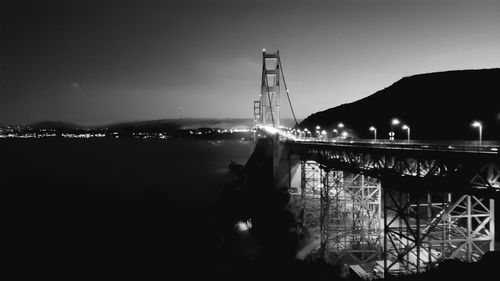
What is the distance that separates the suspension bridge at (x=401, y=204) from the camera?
1502 cm

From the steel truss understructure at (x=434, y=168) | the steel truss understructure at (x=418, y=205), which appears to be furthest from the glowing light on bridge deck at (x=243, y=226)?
the steel truss understructure at (x=434, y=168)

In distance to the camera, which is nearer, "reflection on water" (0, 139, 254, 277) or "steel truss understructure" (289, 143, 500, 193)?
"steel truss understructure" (289, 143, 500, 193)

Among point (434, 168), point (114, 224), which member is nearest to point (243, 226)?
point (114, 224)

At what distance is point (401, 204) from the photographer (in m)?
17.2

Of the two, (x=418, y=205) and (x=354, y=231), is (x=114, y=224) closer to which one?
(x=354, y=231)

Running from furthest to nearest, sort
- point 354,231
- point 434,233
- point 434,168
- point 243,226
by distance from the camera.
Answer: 1. point 243,226
2. point 354,231
3. point 434,233
4. point 434,168

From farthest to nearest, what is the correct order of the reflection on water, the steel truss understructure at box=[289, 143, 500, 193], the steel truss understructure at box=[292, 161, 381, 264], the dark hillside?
the dark hillside
the reflection on water
the steel truss understructure at box=[292, 161, 381, 264]
the steel truss understructure at box=[289, 143, 500, 193]

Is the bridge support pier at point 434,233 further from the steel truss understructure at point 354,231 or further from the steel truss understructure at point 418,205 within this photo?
the steel truss understructure at point 354,231

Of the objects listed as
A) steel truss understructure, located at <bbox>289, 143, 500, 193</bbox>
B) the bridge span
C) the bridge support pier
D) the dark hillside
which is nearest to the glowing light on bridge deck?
the bridge span

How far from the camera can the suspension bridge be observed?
49.3 feet

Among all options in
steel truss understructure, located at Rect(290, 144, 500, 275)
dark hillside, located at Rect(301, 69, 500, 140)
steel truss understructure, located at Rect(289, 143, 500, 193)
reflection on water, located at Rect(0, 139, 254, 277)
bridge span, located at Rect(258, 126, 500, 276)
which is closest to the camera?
steel truss understructure, located at Rect(289, 143, 500, 193)

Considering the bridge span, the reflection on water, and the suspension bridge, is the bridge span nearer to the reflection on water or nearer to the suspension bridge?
the suspension bridge

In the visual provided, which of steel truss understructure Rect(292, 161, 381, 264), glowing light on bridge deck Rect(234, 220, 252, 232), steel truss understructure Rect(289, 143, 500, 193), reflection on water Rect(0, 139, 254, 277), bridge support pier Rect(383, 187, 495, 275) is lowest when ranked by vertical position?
reflection on water Rect(0, 139, 254, 277)

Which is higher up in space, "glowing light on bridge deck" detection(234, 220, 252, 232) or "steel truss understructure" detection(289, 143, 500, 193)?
"steel truss understructure" detection(289, 143, 500, 193)
